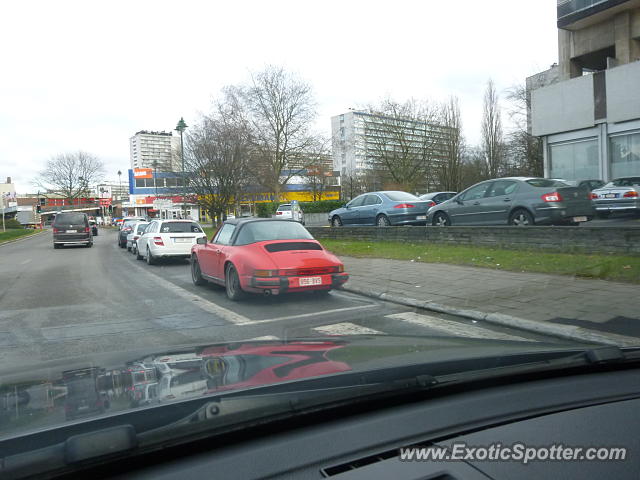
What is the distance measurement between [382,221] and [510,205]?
587cm

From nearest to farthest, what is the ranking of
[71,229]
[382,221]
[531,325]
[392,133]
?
[531,325]
[382,221]
[71,229]
[392,133]

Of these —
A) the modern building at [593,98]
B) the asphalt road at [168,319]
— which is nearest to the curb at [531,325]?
the asphalt road at [168,319]

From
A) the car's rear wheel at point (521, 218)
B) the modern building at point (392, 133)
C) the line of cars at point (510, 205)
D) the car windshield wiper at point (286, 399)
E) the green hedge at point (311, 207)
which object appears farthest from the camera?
the modern building at point (392, 133)

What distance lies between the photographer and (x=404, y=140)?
146 feet

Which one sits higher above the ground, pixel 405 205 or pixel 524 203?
pixel 405 205

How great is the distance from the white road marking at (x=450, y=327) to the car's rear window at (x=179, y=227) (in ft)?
36.1

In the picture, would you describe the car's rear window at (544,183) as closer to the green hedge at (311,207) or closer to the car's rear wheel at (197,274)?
the car's rear wheel at (197,274)

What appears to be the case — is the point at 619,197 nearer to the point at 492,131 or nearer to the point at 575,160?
the point at 575,160

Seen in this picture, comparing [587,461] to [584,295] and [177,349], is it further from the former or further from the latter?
[584,295]

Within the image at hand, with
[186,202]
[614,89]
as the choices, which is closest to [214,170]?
[186,202]

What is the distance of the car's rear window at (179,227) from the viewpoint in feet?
54.6

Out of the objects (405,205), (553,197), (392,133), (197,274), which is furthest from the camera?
(392,133)

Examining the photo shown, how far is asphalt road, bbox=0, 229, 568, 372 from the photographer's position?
234 inches

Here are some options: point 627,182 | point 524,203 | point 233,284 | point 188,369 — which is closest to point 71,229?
point 233,284
